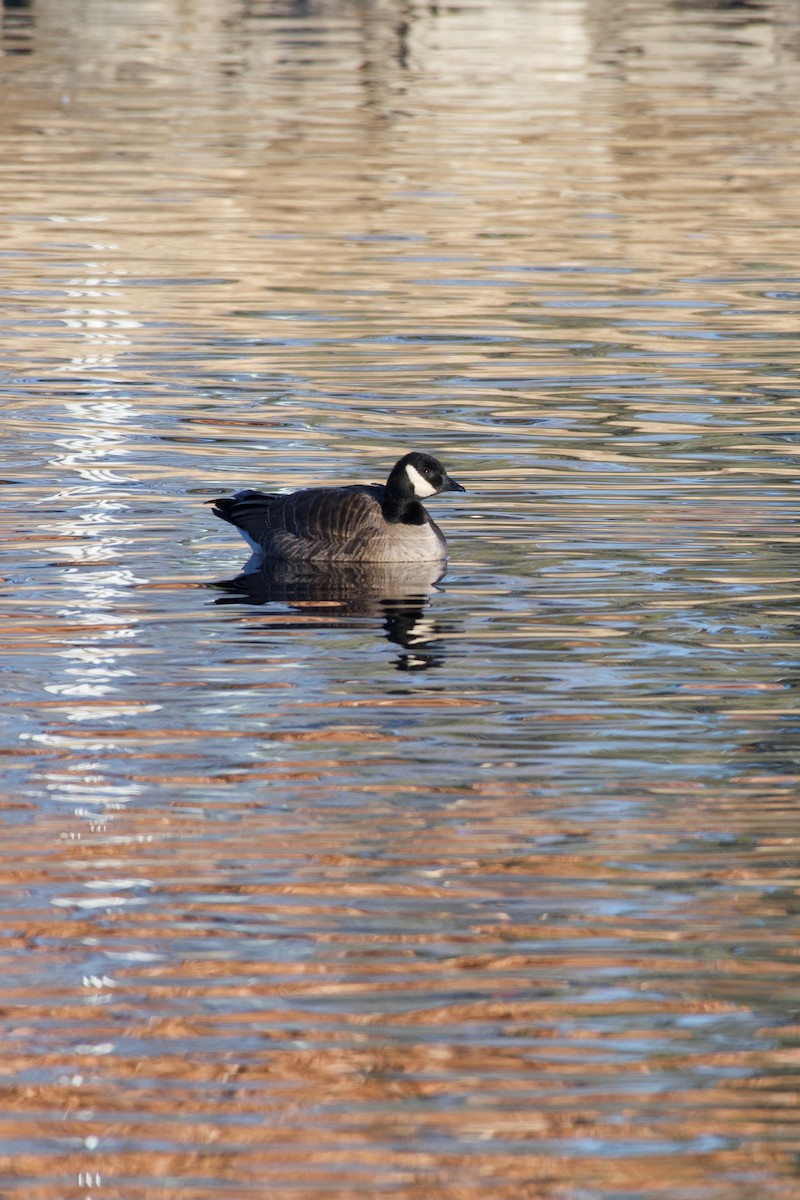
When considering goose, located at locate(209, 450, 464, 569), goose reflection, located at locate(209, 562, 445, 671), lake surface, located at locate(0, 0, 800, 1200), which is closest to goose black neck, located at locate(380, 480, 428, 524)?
goose, located at locate(209, 450, 464, 569)

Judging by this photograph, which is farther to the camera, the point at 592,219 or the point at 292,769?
the point at 592,219

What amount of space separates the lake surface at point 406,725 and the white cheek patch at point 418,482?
1.96 ft

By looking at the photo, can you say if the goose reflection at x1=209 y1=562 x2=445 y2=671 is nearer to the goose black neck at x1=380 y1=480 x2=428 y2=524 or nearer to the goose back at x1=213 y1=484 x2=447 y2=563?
the goose back at x1=213 y1=484 x2=447 y2=563

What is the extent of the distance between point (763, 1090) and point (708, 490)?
9528 mm

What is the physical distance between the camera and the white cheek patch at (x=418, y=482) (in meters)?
14.1

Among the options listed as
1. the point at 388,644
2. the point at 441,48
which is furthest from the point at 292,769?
the point at 441,48

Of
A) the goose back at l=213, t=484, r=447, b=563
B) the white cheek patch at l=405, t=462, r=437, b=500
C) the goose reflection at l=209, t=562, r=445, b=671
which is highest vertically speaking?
the white cheek patch at l=405, t=462, r=437, b=500

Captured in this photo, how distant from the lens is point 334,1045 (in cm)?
718

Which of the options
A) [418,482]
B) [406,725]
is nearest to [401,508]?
[418,482]

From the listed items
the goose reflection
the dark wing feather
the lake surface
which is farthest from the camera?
the dark wing feather

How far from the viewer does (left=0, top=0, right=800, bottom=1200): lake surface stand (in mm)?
6840

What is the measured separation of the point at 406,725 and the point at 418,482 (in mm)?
3480

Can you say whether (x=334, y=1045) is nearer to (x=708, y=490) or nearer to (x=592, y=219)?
(x=708, y=490)

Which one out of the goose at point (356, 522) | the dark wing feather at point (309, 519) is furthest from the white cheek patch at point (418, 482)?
the dark wing feather at point (309, 519)
